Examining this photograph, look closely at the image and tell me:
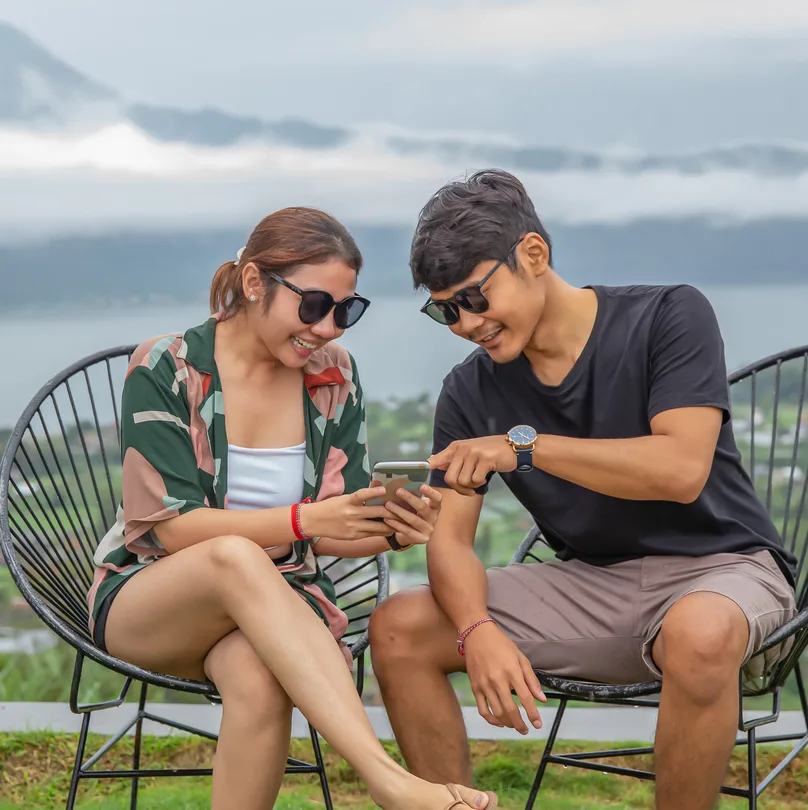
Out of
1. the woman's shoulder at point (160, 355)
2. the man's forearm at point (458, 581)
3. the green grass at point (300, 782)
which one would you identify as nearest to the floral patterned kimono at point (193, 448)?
the woman's shoulder at point (160, 355)

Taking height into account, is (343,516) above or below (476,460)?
below

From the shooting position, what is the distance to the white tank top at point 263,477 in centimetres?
205

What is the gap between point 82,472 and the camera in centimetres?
320

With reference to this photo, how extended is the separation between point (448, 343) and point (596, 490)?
1299 millimetres

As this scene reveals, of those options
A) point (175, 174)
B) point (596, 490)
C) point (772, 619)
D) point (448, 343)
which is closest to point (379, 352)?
point (448, 343)

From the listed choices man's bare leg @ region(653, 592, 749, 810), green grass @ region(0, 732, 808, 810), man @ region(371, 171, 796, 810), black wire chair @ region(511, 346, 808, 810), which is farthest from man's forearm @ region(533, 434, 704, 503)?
green grass @ region(0, 732, 808, 810)

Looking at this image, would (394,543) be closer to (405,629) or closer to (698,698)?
(405,629)

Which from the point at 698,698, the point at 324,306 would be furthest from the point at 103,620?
the point at 698,698

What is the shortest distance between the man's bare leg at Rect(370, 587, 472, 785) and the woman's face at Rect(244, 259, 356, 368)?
55 centimetres

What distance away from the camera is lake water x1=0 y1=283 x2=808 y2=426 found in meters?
3.06

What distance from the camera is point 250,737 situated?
1.72 meters

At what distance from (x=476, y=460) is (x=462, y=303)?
300 mm

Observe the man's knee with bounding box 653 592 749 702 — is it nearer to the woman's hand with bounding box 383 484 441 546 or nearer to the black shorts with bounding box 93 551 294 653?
the woman's hand with bounding box 383 484 441 546

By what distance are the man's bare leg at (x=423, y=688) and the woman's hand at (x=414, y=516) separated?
0.15 metres
